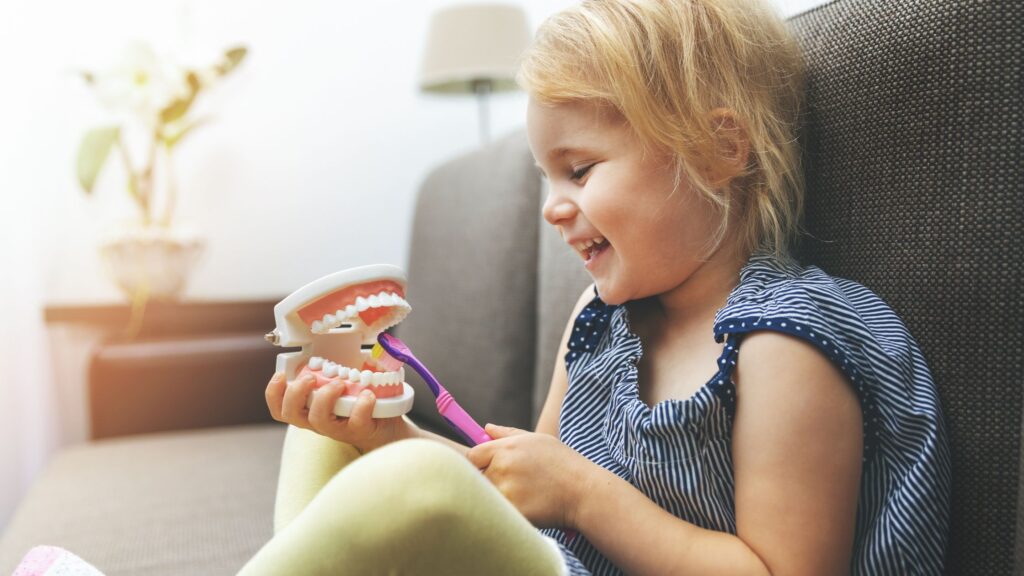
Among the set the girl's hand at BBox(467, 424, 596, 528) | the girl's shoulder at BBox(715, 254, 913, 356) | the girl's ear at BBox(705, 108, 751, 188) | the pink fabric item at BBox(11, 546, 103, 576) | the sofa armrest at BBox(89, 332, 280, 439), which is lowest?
the sofa armrest at BBox(89, 332, 280, 439)

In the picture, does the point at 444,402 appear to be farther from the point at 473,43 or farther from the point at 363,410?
the point at 473,43

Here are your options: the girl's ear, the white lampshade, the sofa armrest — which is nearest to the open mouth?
the girl's ear

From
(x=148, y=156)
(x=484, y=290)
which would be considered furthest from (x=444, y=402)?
(x=148, y=156)

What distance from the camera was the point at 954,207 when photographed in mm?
613

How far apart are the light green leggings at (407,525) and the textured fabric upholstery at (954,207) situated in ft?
1.12

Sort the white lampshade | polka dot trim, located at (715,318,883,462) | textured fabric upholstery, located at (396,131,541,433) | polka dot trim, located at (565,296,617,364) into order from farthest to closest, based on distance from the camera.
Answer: the white lampshade
textured fabric upholstery, located at (396,131,541,433)
polka dot trim, located at (565,296,617,364)
polka dot trim, located at (715,318,883,462)

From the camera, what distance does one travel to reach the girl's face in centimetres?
71

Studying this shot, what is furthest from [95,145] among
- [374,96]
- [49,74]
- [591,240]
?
[591,240]

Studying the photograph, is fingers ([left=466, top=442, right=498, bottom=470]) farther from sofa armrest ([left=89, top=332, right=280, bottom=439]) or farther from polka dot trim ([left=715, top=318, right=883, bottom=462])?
sofa armrest ([left=89, top=332, right=280, bottom=439])

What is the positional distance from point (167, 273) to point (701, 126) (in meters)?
1.55

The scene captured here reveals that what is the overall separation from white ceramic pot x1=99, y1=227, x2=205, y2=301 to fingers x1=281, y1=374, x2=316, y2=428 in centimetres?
137

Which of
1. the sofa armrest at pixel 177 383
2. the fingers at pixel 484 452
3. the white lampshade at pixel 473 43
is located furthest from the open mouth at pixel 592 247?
the white lampshade at pixel 473 43

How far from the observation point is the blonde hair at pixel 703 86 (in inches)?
27.7

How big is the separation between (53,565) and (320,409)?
26cm
